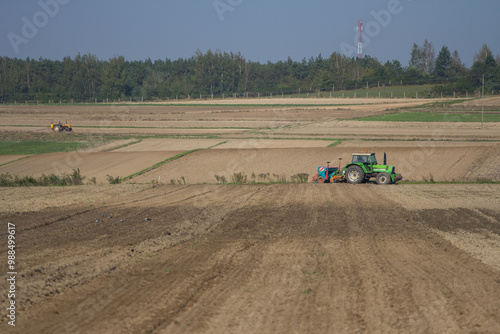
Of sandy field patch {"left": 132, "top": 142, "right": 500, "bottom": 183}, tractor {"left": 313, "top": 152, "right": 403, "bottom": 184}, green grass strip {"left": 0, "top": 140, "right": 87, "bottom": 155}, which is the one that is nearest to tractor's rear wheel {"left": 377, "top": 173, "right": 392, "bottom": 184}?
tractor {"left": 313, "top": 152, "right": 403, "bottom": 184}

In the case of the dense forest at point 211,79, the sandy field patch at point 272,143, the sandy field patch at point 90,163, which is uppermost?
the dense forest at point 211,79

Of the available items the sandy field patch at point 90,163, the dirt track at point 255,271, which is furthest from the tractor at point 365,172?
the sandy field patch at point 90,163

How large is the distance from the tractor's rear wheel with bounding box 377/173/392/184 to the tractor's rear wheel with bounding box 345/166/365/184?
0.84 metres

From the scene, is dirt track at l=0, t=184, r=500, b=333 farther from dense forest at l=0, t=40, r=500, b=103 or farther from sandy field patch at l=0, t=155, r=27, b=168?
dense forest at l=0, t=40, r=500, b=103

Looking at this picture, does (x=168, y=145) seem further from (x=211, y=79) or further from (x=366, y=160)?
(x=211, y=79)

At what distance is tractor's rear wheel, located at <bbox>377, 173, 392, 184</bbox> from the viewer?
2692 centimetres

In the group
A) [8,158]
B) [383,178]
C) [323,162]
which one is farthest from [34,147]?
[383,178]

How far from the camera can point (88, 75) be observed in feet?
489

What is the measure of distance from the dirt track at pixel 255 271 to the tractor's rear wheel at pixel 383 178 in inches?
256

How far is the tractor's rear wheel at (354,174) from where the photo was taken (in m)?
27.3

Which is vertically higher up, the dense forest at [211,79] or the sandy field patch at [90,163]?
the dense forest at [211,79]

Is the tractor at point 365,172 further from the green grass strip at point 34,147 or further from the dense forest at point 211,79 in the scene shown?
the dense forest at point 211,79

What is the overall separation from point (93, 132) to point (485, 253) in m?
53.5

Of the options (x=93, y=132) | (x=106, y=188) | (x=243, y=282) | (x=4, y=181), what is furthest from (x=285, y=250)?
(x=93, y=132)
